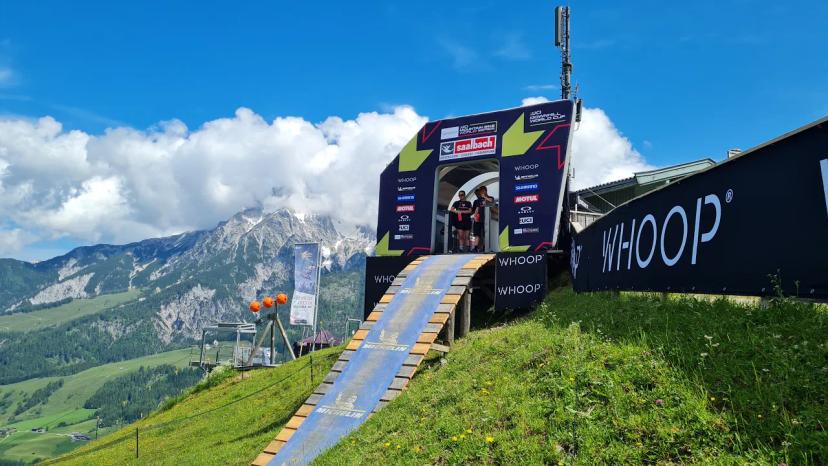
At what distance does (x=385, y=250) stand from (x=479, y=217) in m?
3.40

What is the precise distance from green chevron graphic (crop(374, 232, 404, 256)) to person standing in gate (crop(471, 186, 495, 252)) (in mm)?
2566

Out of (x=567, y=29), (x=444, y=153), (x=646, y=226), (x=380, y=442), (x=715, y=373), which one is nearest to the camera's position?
(x=715, y=373)

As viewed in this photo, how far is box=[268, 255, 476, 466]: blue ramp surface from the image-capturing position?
29.1ft

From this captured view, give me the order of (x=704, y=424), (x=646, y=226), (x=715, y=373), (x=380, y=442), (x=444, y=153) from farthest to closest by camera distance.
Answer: (x=444, y=153), (x=646, y=226), (x=380, y=442), (x=715, y=373), (x=704, y=424)

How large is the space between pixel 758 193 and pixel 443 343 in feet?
24.8

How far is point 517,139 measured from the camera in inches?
661

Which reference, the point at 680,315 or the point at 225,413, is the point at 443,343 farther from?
the point at 225,413

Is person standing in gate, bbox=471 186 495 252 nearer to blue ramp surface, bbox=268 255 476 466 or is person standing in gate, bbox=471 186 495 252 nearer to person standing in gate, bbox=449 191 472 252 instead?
person standing in gate, bbox=449 191 472 252

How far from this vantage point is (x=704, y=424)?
4.99m

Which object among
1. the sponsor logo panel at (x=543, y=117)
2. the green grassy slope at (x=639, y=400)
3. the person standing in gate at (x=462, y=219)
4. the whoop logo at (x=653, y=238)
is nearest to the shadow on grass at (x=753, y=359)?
the green grassy slope at (x=639, y=400)

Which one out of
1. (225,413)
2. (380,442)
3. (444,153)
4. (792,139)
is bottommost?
(225,413)

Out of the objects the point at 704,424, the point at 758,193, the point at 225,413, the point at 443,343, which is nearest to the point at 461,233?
the point at 443,343

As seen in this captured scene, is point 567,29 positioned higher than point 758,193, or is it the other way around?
point 567,29

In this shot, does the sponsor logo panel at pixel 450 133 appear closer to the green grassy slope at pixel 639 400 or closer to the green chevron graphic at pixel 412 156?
the green chevron graphic at pixel 412 156
